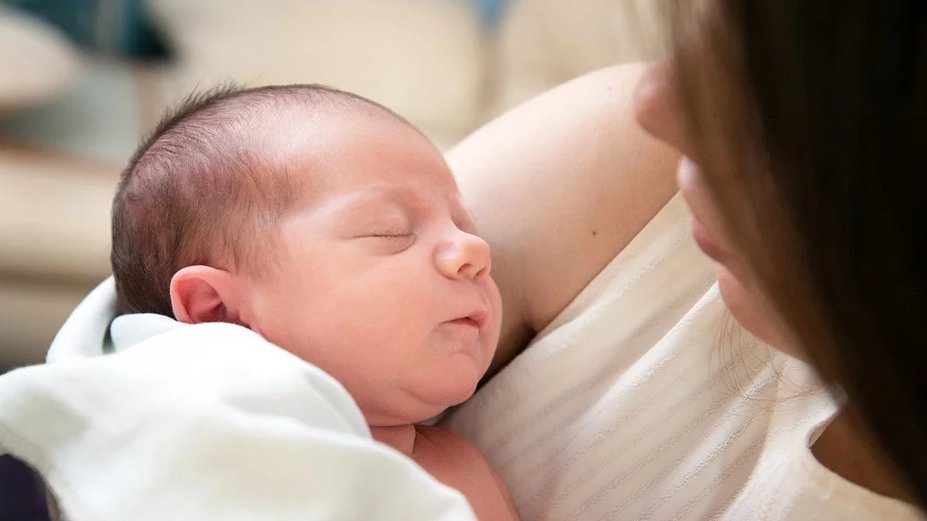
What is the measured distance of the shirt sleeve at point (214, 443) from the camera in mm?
500

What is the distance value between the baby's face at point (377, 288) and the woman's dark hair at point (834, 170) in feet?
0.79

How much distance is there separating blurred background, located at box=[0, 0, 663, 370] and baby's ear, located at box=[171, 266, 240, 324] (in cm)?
95

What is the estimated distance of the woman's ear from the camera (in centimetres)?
64

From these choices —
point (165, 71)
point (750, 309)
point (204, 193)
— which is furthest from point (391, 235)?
point (165, 71)

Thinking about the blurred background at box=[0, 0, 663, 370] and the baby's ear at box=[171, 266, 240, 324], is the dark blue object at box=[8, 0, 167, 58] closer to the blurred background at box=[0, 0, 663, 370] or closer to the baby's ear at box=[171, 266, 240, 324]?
the blurred background at box=[0, 0, 663, 370]

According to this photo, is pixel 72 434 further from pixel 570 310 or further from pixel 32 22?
pixel 32 22

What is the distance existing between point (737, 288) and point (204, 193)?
1.27ft

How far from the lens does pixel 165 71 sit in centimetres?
209

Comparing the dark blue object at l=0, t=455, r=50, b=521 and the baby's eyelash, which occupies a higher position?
the baby's eyelash

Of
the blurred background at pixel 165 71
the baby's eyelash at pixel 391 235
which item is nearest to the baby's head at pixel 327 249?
the baby's eyelash at pixel 391 235

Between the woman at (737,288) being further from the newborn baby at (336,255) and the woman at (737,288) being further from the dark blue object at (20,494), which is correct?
the dark blue object at (20,494)

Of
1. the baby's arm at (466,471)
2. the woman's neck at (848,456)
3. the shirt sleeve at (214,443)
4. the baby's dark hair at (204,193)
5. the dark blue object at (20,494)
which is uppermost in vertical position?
the baby's dark hair at (204,193)

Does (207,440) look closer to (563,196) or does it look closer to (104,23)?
(563,196)

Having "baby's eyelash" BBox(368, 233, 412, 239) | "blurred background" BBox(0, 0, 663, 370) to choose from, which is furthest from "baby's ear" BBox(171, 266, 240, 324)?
"blurred background" BBox(0, 0, 663, 370)
